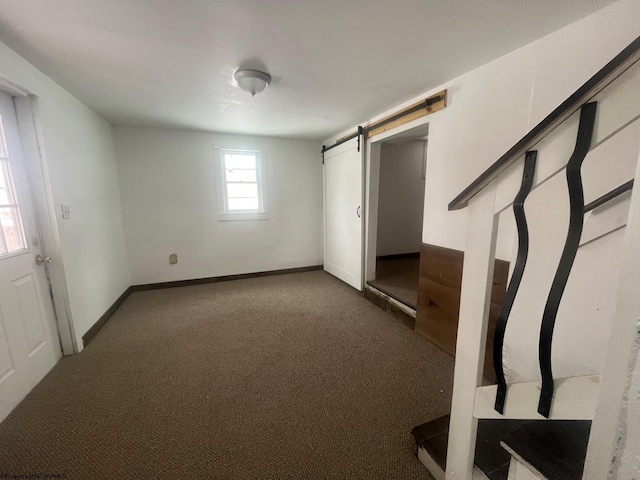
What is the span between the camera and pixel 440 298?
85.9 inches

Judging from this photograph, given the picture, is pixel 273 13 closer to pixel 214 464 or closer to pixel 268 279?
pixel 214 464

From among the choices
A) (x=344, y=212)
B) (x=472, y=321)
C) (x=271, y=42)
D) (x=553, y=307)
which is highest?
(x=271, y=42)

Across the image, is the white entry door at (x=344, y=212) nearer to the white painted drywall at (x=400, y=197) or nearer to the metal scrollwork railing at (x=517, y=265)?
the white painted drywall at (x=400, y=197)

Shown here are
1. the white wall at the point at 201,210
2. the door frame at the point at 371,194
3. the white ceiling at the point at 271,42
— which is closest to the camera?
the white ceiling at the point at 271,42

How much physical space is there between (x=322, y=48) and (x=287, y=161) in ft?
8.35

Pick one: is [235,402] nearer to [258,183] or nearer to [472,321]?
[472,321]

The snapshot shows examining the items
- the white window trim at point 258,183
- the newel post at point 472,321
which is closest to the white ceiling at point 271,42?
the newel post at point 472,321

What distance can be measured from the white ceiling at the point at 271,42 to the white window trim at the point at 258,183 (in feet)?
4.38

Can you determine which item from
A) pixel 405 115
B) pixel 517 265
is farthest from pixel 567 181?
pixel 405 115

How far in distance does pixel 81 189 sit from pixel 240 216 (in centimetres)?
188

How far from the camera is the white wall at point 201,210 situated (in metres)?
3.39

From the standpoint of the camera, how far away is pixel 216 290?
142 inches

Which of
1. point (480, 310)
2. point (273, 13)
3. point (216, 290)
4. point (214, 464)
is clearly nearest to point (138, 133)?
point (216, 290)

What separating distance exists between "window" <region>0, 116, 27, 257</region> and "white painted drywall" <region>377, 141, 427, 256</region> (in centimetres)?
427
